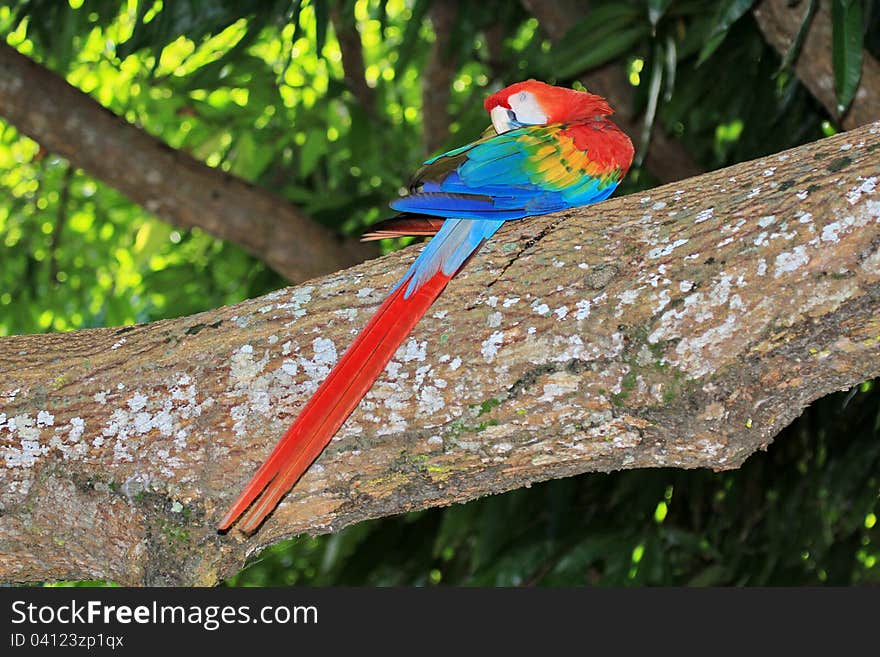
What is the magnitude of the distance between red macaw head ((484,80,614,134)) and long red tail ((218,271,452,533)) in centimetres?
51

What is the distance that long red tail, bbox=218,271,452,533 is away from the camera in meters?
1.35

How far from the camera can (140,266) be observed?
3.73 metres

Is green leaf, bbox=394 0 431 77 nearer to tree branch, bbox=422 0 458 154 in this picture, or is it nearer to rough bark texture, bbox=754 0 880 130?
tree branch, bbox=422 0 458 154

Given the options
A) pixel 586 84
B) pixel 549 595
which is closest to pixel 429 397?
pixel 549 595

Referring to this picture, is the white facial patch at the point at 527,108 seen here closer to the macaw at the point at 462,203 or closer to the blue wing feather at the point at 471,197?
the macaw at the point at 462,203

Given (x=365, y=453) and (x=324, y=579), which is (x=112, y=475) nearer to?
(x=365, y=453)

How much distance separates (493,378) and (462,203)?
0.29m

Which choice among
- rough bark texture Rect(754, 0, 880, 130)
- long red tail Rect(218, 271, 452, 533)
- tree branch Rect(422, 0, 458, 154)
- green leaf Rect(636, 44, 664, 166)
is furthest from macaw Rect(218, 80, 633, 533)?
tree branch Rect(422, 0, 458, 154)

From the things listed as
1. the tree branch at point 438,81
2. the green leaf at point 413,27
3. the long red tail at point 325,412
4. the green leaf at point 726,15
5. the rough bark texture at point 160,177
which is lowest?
the long red tail at point 325,412

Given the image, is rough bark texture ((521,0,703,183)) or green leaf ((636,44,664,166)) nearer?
green leaf ((636,44,664,166))

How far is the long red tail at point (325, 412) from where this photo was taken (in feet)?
4.44

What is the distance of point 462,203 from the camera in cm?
150

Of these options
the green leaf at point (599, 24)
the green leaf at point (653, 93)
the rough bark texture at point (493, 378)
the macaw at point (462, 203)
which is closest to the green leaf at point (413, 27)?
the green leaf at point (599, 24)

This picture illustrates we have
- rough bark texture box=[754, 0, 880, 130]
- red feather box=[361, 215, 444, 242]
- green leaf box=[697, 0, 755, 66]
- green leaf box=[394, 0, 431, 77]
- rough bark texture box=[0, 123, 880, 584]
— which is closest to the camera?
rough bark texture box=[0, 123, 880, 584]
